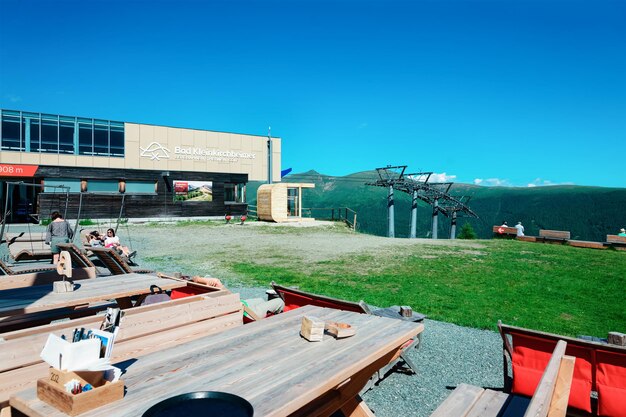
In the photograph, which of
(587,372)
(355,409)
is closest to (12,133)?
(355,409)

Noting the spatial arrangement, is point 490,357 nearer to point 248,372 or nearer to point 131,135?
point 248,372

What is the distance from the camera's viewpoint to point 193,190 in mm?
30109

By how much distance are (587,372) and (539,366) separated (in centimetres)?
30

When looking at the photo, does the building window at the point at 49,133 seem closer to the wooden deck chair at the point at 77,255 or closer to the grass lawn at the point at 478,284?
the grass lawn at the point at 478,284

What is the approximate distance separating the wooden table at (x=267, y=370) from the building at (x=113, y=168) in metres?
25.6

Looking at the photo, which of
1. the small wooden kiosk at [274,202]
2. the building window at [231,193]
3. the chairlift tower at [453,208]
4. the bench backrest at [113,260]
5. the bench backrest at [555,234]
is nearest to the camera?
the bench backrest at [113,260]

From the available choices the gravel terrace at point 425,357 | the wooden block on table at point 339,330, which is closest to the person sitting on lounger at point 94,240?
the gravel terrace at point 425,357

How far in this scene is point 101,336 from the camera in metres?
1.70

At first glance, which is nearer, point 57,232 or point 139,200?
point 57,232

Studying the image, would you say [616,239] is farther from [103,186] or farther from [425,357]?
[103,186]

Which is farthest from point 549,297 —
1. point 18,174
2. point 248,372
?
point 18,174

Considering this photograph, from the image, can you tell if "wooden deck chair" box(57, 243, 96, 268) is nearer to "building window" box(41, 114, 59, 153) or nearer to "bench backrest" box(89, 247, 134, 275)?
"bench backrest" box(89, 247, 134, 275)

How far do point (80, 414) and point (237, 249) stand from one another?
13306 mm

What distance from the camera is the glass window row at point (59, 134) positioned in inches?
1056
